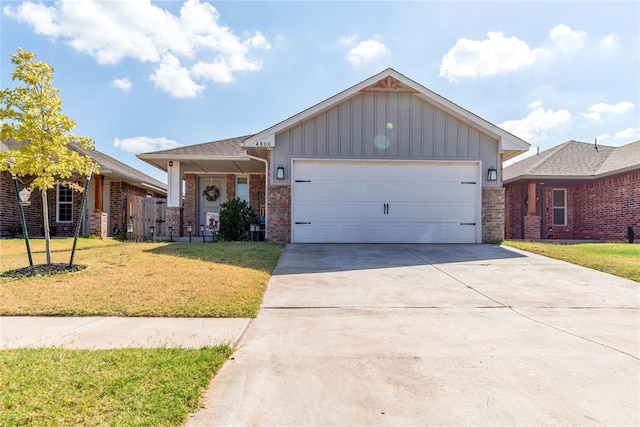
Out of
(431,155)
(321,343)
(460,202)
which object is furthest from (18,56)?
(460,202)

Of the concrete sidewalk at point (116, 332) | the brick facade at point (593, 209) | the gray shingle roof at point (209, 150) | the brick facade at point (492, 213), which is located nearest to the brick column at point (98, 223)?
the gray shingle roof at point (209, 150)

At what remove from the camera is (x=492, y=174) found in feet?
33.7

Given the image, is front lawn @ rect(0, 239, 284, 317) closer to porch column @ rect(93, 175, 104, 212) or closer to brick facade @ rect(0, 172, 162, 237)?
porch column @ rect(93, 175, 104, 212)

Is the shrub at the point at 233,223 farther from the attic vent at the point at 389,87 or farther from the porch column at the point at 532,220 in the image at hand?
the porch column at the point at 532,220

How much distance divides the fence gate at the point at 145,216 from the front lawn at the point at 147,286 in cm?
432

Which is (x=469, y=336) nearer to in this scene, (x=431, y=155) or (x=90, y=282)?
(x=90, y=282)

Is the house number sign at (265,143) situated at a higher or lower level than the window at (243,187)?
higher

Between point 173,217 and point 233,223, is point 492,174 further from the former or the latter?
point 173,217

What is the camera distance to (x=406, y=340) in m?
3.28

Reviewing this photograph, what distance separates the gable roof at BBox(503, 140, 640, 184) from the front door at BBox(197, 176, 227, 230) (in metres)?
12.1

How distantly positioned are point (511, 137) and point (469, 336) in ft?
28.0

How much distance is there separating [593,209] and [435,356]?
49.9 ft

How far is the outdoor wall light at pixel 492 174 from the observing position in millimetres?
10268

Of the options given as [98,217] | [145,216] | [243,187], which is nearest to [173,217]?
[145,216]
